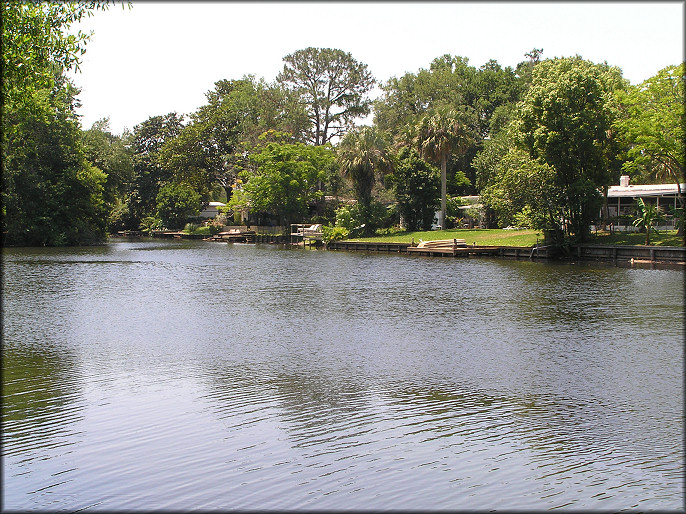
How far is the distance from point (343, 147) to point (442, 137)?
36.3ft

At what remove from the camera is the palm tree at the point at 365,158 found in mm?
69750

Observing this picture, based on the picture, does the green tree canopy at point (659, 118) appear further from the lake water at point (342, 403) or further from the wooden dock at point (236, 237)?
the wooden dock at point (236, 237)

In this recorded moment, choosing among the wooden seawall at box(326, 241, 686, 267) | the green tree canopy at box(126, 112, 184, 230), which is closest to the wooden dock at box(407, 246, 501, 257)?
the wooden seawall at box(326, 241, 686, 267)

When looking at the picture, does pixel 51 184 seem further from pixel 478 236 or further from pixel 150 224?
pixel 478 236

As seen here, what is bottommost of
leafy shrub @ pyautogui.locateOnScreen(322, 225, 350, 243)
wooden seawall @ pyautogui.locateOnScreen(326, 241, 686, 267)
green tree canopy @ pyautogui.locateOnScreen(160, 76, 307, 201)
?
wooden seawall @ pyautogui.locateOnScreen(326, 241, 686, 267)

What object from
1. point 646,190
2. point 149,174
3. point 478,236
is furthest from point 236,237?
point 646,190

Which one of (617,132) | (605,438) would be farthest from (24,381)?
(617,132)

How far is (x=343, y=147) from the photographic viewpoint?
71875mm

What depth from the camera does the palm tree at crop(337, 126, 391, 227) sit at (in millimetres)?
69750

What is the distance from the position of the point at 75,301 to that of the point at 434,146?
46.2 metres

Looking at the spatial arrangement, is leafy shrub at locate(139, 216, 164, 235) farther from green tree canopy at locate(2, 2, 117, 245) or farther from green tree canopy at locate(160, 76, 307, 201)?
green tree canopy at locate(2, 2, 117, 245)

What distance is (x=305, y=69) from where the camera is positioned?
93.2m

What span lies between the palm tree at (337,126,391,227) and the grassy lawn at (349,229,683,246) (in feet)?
21.3

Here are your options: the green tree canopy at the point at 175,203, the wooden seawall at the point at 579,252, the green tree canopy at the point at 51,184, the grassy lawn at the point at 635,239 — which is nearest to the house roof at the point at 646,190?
the grassy lawn at the point at 635,239
